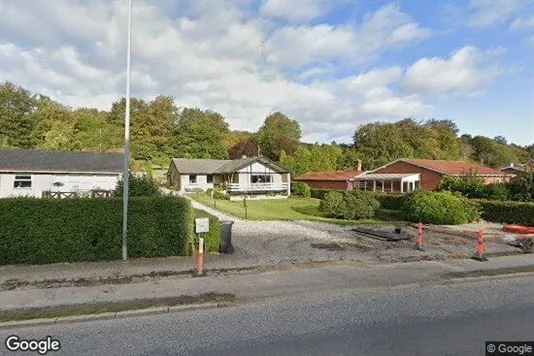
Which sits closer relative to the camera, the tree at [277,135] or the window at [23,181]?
the window at [23,181]

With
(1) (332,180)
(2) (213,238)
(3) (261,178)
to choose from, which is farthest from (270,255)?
(1) (332,180)

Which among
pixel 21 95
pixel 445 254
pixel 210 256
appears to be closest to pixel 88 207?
pixel 210 256

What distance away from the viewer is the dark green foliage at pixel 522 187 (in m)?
21.1

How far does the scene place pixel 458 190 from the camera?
82.3ft

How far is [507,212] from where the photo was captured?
1912 centimetres

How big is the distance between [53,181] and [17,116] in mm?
29078

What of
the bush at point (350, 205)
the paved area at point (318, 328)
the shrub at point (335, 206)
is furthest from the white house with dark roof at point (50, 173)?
the paved area at point (318, 328)

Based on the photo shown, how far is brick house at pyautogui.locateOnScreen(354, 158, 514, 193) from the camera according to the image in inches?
1428

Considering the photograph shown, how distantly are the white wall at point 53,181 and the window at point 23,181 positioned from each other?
0.20 meters

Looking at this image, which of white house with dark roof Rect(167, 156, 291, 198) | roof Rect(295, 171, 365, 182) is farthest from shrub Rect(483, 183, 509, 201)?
white house with dark roof Rect(167, 156, 291, 198)

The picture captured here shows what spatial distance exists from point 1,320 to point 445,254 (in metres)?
11.8

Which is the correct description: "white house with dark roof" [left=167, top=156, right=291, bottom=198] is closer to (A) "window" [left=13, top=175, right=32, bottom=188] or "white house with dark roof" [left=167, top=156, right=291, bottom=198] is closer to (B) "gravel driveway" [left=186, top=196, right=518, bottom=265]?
(A) "window" [left=13, top=175, right=32, bottom=188]

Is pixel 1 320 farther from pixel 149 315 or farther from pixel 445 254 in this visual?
pixel 445 254

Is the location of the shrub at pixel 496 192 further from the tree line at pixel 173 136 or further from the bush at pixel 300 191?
the tree line at pixel 173 136
